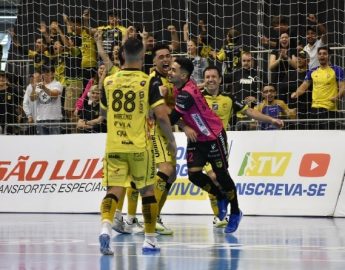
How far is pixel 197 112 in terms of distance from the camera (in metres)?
14.1

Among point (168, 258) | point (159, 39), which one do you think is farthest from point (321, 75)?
point (168, 258)

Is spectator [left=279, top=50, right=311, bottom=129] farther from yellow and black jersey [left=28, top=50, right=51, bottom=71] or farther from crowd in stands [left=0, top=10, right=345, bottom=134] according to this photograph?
yellow and black jersey [left=28, top=50, right=51, bottom=71]

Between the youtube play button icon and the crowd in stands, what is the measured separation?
1.34 meters

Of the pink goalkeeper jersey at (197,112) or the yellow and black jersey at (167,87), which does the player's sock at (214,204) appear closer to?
the pink goalkeeper jersey at (197,112)

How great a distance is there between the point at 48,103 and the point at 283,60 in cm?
494

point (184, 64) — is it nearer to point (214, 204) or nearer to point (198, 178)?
point (198, 178)

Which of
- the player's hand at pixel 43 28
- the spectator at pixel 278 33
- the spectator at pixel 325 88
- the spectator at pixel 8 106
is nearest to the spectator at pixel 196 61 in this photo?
the spectator at pixel 278 33

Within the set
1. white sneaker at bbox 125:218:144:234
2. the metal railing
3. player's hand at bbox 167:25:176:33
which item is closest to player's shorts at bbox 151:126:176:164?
white sneaker at bbox 125:218:144:234

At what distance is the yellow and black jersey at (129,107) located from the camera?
1077 cm

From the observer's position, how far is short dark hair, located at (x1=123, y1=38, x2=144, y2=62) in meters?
10.7

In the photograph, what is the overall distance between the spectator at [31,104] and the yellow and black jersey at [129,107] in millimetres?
10536

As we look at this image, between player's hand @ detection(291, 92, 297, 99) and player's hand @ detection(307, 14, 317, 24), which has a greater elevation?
player's hand @ detection(307, 14, 317, 24)

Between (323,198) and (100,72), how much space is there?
5.42 m

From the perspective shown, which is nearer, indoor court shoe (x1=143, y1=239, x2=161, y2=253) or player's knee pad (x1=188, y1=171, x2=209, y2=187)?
indoor court shoe (x1=143, y1=239, x2=161, y2=253)
